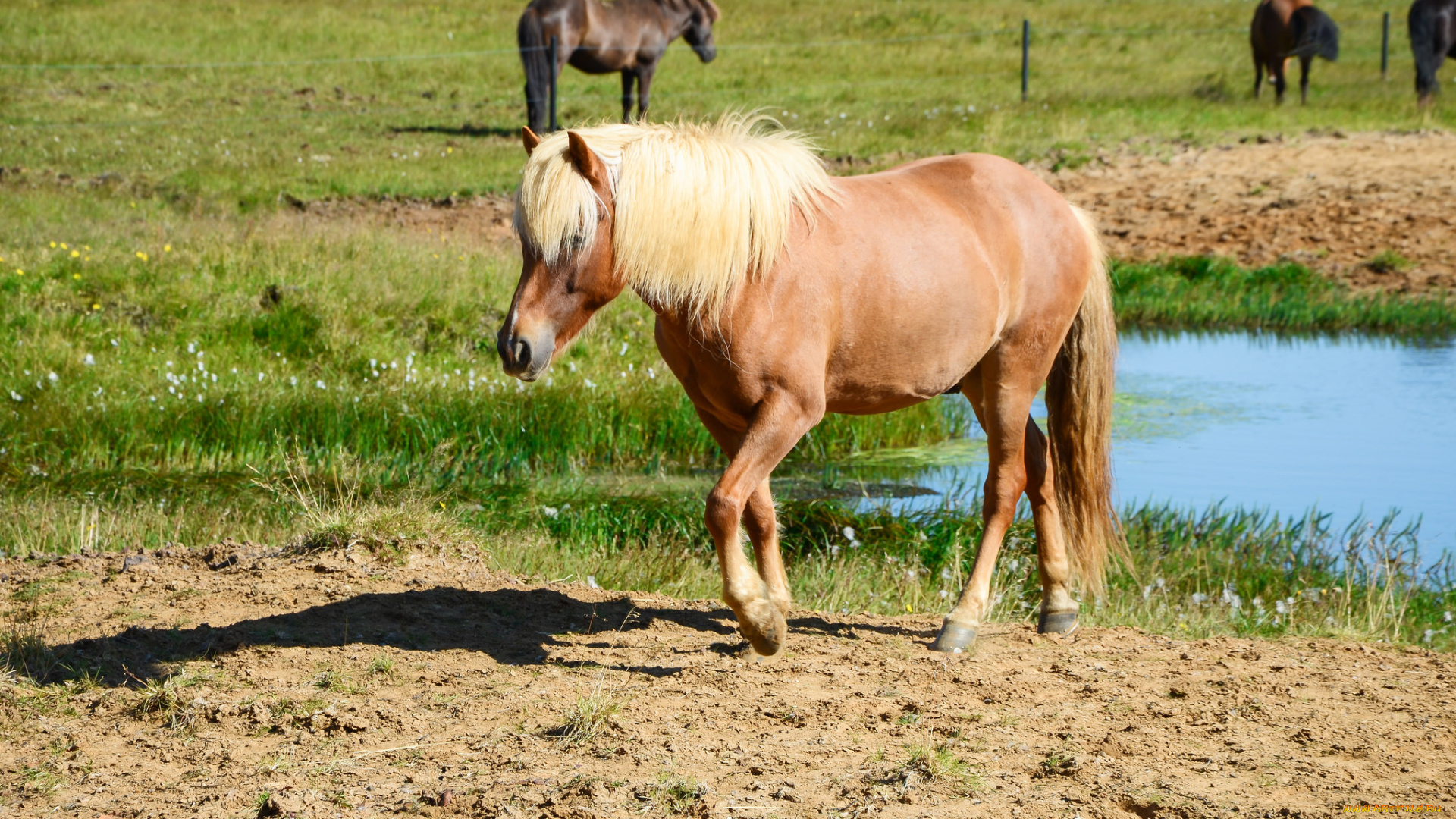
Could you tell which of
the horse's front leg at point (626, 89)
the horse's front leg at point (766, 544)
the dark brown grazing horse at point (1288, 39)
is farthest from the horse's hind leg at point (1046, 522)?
the dark brown grazing horse at point (1288, 39)

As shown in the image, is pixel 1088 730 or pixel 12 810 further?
pixel 1088 730

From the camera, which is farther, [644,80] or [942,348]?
[644,80]

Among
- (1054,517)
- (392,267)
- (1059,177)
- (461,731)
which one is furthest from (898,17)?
(461,731)

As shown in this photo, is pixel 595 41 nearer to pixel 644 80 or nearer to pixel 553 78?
pixel 644 80

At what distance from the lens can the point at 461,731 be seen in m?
3.61

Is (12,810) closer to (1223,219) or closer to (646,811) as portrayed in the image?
(646,811)

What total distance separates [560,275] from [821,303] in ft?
2.88

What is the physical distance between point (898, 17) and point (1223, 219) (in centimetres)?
1682

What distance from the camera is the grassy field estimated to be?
5.90 m

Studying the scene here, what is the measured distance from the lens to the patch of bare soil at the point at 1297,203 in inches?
488

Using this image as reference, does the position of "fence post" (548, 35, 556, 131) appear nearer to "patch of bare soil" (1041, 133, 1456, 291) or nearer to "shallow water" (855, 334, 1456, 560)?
"patch of bare soil" (1041, 133, 1456, 291)

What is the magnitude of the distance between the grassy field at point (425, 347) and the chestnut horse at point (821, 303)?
2.68 ft

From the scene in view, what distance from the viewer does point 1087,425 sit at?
5121 millimetres

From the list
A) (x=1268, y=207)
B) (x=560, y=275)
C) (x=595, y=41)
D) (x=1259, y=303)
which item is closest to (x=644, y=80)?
(x=595, y=41)
